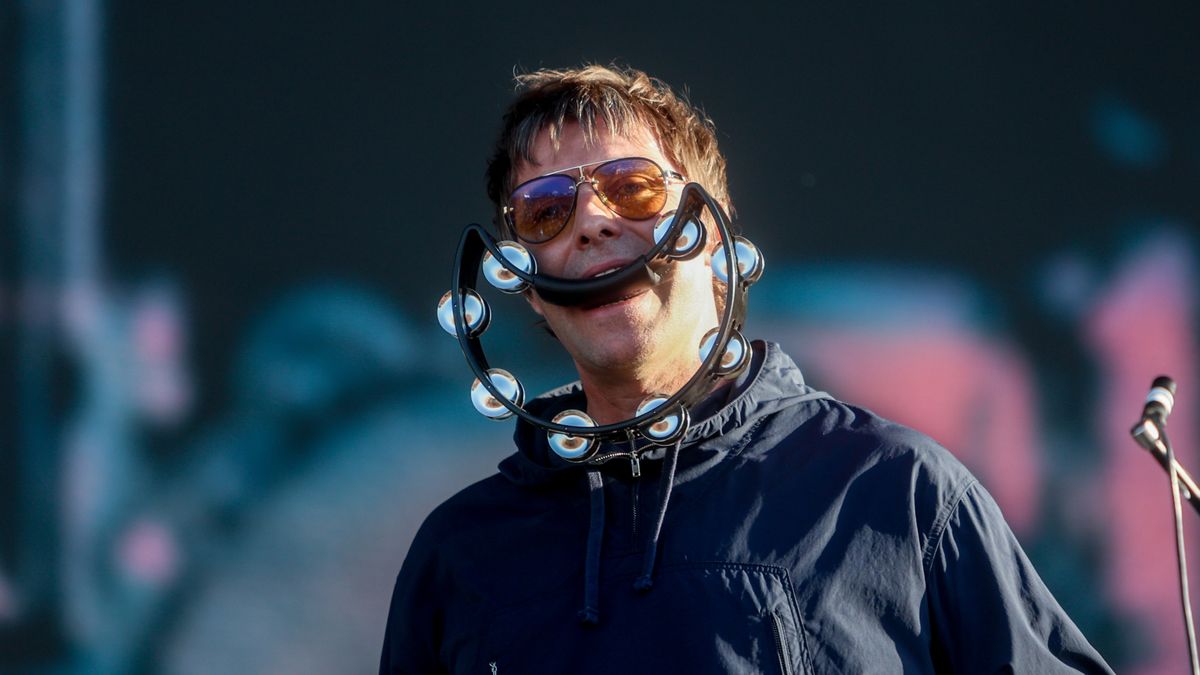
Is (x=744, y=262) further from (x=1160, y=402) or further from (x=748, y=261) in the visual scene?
(x=1160, y=402)

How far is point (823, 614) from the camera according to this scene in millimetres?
1646

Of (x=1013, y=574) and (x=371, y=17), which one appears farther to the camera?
(x=371, y=17)

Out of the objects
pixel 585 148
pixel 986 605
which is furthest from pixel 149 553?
pixel 986 605

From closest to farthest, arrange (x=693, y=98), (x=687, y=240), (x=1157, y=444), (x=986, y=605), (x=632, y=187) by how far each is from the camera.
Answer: (x=1157, y=444), (x=986, y=605), (x=687, y=240), (x=632, y=187), (x=693, y=98)

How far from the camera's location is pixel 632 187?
6.46 ft

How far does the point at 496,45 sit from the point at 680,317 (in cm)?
165

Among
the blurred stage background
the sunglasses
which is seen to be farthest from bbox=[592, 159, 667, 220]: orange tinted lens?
the blurred stage background

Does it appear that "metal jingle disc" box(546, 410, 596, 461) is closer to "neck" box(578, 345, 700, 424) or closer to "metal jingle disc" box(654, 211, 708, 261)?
"neck" box(578, 345, 700, 424)

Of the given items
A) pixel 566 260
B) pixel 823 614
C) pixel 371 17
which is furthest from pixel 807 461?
pixel 371 17

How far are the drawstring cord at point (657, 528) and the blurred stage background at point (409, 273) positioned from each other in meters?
1.36

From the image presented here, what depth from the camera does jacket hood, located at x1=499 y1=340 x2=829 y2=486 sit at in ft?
6.10

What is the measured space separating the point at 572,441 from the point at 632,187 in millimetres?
404

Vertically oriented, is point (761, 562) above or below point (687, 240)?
below

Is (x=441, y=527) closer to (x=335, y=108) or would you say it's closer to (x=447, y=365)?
(x=447, y=365)
